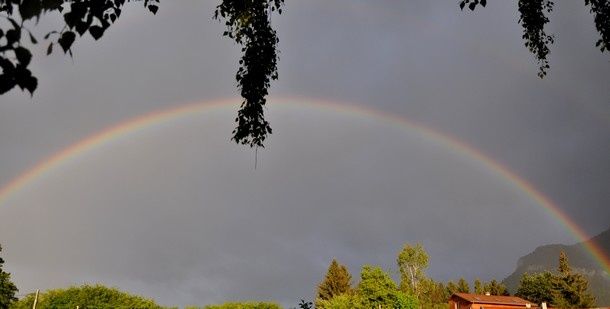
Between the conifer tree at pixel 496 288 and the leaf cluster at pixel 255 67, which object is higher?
the conifer tree at pixel 496 288

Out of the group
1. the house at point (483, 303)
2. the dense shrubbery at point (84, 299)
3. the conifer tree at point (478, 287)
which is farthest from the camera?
the conifer tree at point (478, 287)

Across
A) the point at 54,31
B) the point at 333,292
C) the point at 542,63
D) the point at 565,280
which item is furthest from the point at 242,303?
the point at 565,280

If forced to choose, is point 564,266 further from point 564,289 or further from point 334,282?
point 334,282

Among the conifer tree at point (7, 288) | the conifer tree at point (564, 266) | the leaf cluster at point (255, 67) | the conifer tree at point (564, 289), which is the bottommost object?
the leaf cluster at point (255, 67)

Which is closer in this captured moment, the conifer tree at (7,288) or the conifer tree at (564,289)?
the conifer tree at (7,288)

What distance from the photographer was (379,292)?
163 feet

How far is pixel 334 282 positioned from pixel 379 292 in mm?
31636

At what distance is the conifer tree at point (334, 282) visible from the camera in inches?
3147

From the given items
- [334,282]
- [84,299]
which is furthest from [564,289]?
[84,299]

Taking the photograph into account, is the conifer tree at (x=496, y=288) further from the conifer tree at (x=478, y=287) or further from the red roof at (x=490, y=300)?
the red roof at (x=490, y=300)

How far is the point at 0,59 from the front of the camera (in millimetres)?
2350

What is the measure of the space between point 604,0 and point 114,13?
525cm

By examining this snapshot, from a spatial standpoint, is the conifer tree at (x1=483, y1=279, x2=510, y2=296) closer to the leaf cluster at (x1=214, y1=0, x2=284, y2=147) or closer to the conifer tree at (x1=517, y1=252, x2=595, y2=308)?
the conifer tree at (x1=517, y1=252, x2=595, y2=308)

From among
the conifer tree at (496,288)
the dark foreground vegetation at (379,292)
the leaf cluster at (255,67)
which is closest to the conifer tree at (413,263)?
the dark foreground vegetation at (379,292)
